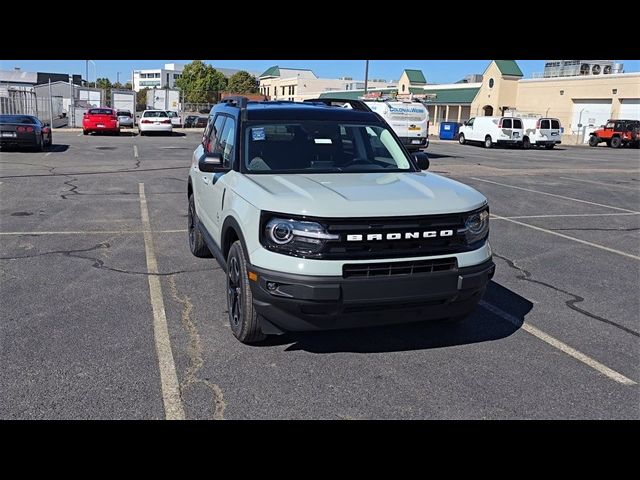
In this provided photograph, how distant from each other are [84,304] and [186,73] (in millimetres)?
97629

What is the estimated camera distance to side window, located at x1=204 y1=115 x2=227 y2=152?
6375 millimetres

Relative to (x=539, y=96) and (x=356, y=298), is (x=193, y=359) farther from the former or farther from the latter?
Answer: (x=539, y=96)

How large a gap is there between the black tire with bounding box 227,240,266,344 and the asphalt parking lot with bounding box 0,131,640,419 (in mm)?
131

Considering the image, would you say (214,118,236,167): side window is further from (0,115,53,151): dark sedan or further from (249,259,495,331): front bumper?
(0,115,53,151): dark sedan

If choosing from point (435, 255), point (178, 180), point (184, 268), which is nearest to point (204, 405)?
point (435, 255)

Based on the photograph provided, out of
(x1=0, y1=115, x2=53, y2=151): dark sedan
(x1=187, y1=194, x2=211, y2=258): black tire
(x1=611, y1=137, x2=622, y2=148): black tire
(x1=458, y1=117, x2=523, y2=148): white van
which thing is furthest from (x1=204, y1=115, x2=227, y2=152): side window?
(x1=611, y1=137, x2=622, y2=148): black tire

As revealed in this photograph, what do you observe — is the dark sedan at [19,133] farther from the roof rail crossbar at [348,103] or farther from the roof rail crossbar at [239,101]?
the roof rail crossbar at [348,103]

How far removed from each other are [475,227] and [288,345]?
5.54ft

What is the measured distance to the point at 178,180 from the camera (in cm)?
1505

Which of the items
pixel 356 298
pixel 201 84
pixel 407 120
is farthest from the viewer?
pixel 201 84

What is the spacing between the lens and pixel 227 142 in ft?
18.8

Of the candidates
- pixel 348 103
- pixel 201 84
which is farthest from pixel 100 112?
pixel 201 84
